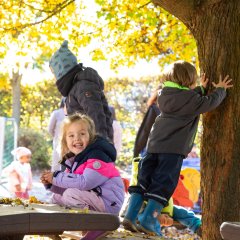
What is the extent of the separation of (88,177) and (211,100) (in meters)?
1.05

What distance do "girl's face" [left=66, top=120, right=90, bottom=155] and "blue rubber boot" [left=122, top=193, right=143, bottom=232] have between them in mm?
590

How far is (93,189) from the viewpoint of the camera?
16.9ft

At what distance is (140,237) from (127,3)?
4.62 meters

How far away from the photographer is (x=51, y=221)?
3.62 m

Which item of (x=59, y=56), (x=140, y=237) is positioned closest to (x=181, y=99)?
(x=140, y=237)

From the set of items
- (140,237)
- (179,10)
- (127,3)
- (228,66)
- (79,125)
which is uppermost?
(127,3)

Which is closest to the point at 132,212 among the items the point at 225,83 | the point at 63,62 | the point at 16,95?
the point at 225,83

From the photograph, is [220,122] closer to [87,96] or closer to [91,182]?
[91,182]

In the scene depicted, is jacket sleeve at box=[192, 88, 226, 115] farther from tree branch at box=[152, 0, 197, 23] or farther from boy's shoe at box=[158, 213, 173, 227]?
boy's shoe at box=[158, 213, 173, 227]

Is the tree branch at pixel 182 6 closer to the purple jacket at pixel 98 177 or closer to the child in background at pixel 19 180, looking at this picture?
the purple jacket at pixel 98 177

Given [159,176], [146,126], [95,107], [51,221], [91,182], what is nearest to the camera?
[51,221]

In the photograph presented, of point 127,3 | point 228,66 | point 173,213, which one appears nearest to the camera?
point 228,66

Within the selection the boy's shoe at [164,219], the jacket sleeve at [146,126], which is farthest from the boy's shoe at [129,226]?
the jacket sleeve at [146,126]

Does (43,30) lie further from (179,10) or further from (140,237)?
(140,237)
